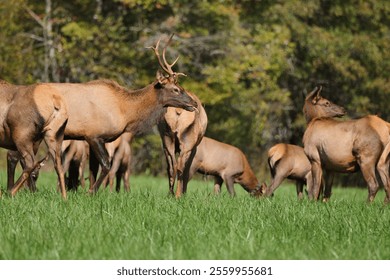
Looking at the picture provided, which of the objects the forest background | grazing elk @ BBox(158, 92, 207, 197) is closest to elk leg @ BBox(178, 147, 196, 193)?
grazing elk @ BBox(158, 92, 207, 197)

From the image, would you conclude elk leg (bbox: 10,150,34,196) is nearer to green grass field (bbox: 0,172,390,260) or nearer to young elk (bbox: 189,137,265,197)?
green grass field (bbox: 0,172,390,260)

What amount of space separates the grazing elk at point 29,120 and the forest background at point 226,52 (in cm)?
2045

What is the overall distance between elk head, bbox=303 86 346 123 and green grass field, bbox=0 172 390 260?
5057mm

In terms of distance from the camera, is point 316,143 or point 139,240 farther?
point 316,143

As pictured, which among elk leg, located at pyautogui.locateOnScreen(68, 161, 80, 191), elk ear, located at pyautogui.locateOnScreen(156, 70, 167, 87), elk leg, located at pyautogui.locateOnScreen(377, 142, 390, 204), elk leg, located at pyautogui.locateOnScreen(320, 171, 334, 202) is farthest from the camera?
elk leg, located at pyautogui.locateOnScreen(320, 171, 334, 202)

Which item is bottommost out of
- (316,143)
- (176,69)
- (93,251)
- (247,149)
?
(247,149)

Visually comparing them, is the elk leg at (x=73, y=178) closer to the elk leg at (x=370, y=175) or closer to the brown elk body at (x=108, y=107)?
the brown elk body at (x=108, y=107)

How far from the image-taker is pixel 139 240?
25.6 ft

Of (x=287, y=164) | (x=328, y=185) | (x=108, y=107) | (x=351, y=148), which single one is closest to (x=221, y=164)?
(x=287, y=164)

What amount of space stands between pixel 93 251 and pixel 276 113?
1145 inches

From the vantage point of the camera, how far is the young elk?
59.5 feet

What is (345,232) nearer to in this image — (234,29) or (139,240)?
(139,240)

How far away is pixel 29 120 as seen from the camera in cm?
1178

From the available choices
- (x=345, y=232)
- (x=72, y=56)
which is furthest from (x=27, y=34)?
(x=345, y=232)
